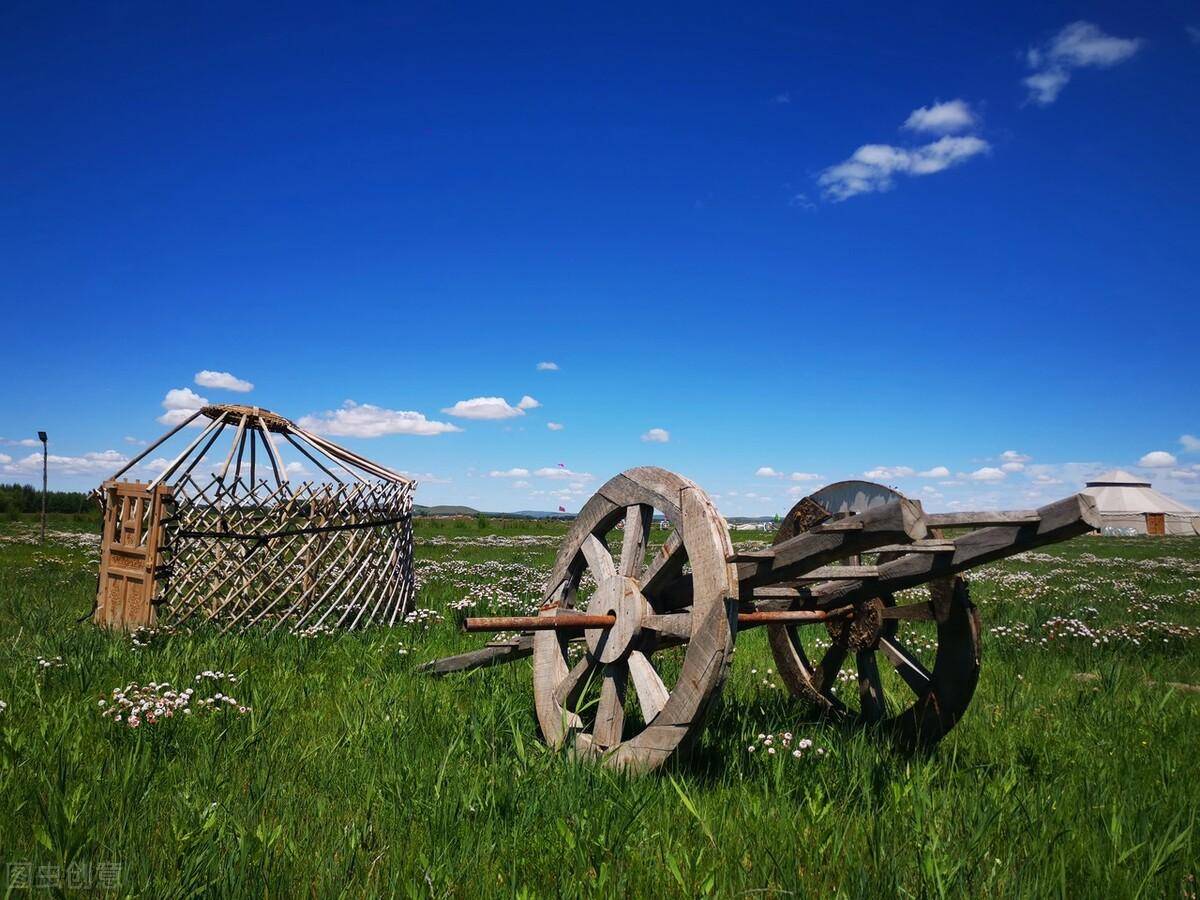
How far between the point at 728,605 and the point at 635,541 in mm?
1015

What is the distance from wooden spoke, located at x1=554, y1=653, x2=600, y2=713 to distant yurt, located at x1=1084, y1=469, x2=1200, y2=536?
60565 millimetres

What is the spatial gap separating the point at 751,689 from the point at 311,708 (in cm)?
384

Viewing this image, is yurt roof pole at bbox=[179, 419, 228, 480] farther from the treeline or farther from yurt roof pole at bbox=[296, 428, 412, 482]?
the treeline

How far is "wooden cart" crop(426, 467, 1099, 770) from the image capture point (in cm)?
374

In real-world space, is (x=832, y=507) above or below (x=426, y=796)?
above

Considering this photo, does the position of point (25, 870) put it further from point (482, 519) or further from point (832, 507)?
point (482, 519)

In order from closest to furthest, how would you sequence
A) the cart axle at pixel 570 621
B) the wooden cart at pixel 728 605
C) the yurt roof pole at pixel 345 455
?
the wooden cart at pixel 728 605, the cart axle at pixel 570 621, the yurt roof pole at pixel 345 455

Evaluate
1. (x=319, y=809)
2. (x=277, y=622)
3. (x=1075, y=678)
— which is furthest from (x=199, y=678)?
(x=1075, y=678)

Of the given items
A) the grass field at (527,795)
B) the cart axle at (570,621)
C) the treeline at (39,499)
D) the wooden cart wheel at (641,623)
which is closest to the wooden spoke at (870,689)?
Result: the grass field at (527,795)

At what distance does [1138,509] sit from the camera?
57938mm

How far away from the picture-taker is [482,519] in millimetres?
50656

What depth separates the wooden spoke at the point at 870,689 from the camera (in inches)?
208

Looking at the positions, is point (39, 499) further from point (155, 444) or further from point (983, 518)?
point (983, 518)

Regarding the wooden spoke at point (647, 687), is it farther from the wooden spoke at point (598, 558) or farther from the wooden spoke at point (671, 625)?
the wooden spoke at point (598, 558)
